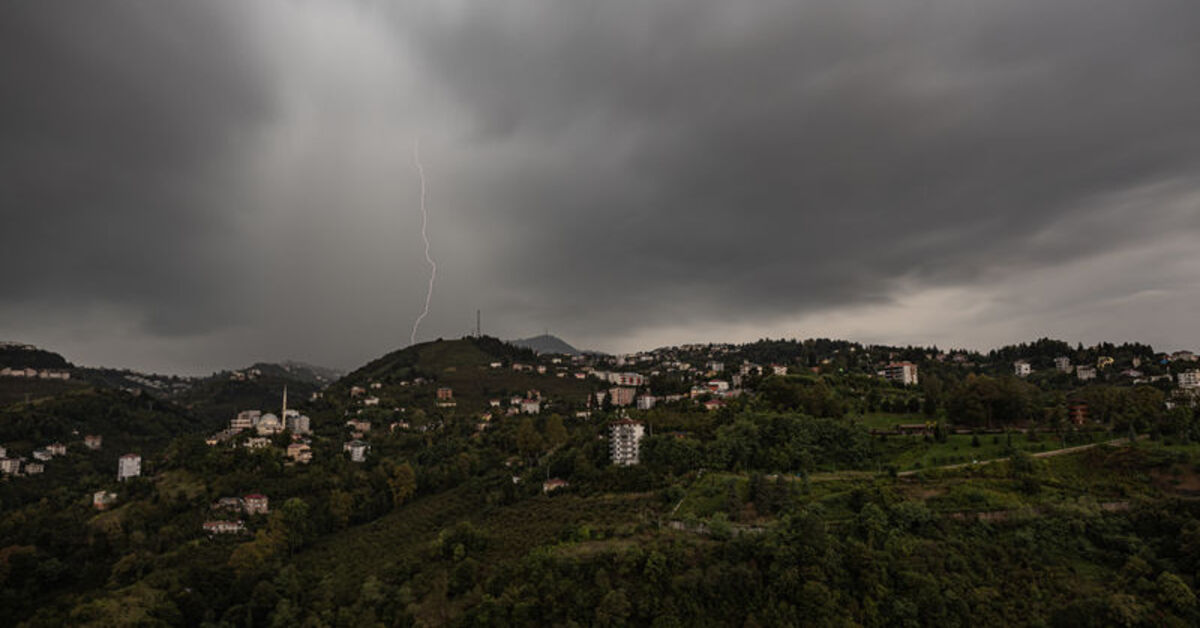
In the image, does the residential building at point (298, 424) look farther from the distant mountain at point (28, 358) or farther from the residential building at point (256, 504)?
the distant mountain at point (28, 358)

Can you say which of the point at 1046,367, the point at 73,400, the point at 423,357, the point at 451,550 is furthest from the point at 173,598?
the point at 1046,367

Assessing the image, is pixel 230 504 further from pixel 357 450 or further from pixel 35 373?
pixel 35 373

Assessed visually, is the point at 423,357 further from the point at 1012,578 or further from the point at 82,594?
the point at 1012,578

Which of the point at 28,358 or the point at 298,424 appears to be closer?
the point at 298,424

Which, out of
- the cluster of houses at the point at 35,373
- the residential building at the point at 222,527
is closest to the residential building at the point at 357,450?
the residential building at the point at 222,527

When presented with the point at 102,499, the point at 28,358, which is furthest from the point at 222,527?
the point at 28,358

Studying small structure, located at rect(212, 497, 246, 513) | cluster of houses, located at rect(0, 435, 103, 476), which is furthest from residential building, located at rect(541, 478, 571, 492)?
cluster of houses, located at rect(0, 435, 103, 476)
